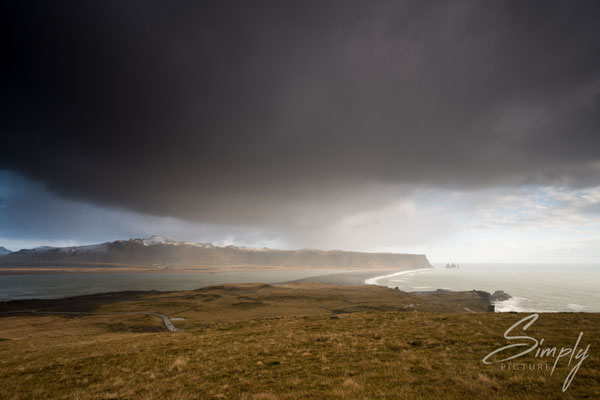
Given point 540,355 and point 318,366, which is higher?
point 540,355

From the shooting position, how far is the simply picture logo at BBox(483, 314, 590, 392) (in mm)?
11773

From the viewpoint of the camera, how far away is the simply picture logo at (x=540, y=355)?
11.8 m

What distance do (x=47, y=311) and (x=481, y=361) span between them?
10570 centimetres

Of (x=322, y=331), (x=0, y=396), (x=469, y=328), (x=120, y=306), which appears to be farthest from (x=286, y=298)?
(x=0, y=396)

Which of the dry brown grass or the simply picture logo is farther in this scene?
the simply picture logo

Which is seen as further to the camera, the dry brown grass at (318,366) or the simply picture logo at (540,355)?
the simply picture logo at (540,355)

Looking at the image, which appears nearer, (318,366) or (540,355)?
(540,355)

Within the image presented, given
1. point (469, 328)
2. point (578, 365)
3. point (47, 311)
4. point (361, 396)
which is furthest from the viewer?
point (47, 311)

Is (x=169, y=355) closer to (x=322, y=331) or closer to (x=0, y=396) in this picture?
(x=0, y=396)

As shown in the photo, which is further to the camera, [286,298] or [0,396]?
[286,298]

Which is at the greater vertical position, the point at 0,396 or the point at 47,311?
the point at 0,396

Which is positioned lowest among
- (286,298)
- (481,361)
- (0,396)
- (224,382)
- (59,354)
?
(286,298)

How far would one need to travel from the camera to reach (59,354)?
22.2 m

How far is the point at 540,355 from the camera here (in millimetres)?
13383
